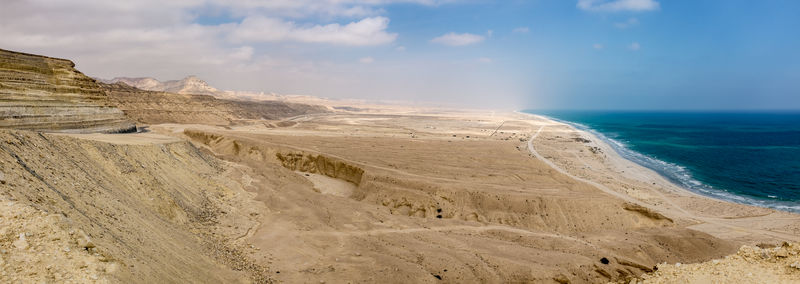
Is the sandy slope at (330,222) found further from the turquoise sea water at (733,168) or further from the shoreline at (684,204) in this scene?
the turquoise sea water at (733,168)

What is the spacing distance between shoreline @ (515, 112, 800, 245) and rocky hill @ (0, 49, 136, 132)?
1579 inches

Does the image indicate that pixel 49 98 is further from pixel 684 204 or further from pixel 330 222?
pixel 684 204

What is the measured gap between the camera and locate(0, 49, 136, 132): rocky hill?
2405 centimetres

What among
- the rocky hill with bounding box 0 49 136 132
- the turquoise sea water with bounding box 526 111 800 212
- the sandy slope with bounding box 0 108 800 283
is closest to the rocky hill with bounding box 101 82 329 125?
the rocky hill with bounding box 0 49 136 132

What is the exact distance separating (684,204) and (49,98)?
46161 mm

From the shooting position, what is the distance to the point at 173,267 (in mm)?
10516

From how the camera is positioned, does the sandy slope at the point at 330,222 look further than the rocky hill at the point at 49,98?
No

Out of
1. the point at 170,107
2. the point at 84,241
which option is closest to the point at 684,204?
the point at 84,241

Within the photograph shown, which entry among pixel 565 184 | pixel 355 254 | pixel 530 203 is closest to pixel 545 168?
pixel 565 184

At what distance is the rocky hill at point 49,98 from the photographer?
24047mm

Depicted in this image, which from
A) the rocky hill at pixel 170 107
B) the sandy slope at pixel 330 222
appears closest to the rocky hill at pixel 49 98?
the sandy slope at pixel 330 222

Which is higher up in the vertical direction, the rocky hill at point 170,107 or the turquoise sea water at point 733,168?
the rocky hill at point 170,107

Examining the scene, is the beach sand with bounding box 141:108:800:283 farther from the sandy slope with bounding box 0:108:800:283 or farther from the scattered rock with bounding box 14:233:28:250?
the scattered rock with bounding box 14:233:28:250

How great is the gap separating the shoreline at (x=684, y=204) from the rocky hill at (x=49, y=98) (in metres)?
40.1
